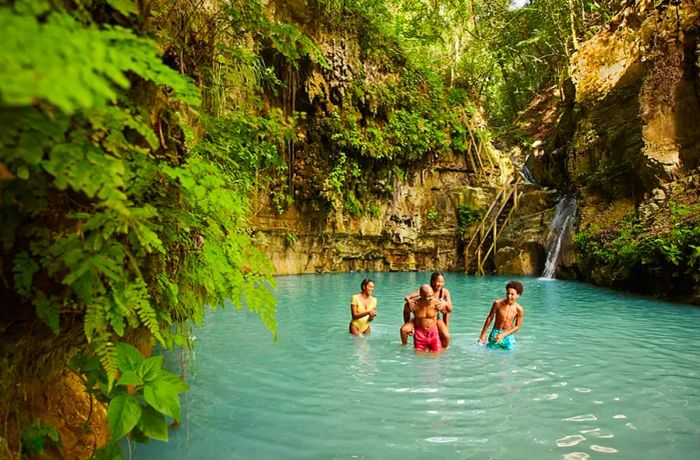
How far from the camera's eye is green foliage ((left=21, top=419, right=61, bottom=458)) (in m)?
2.29

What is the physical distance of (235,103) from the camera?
7.11 metres

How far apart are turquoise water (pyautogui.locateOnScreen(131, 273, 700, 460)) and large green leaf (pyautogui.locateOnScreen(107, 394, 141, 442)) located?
4.58 feet

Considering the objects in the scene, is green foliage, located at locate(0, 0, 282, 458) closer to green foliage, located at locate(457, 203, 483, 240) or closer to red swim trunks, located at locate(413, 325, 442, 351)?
red swim trunks, located at locate(413, 325, 442, 351)

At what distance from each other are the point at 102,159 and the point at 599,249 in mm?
15371

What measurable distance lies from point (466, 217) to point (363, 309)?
51.3 ft

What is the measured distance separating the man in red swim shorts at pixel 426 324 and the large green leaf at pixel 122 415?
466cm

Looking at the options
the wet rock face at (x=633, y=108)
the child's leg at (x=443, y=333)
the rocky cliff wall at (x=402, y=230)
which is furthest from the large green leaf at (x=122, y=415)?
the rocky cliff wall at (x=402, y=230)

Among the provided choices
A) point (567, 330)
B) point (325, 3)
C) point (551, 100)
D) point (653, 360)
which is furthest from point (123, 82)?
point (551, 100)

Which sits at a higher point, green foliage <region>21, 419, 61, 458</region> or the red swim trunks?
green foliage <region>21, 419, 61, 458</region>

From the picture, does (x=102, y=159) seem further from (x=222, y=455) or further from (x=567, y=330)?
(x=567, y=330)

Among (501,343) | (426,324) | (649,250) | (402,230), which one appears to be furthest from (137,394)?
(402,230)

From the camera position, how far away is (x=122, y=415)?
2.10 m

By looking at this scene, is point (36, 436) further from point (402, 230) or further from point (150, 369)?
point (402, 230)

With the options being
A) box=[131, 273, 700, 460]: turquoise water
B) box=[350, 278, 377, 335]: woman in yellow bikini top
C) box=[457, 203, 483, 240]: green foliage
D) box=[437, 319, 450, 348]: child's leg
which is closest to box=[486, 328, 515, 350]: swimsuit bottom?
box=[131, 273, 700, 460]: turquoise water
